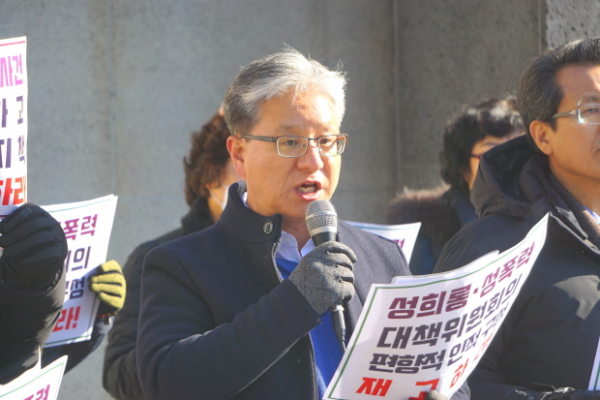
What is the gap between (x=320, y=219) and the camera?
196cm

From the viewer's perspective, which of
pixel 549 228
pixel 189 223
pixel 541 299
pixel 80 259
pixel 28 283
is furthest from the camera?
pixel 189 223

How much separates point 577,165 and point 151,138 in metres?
3.36

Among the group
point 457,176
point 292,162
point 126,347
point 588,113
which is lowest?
point 126,347

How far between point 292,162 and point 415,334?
639mm

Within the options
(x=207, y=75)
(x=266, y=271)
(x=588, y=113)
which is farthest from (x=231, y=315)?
(x=207, y=75)

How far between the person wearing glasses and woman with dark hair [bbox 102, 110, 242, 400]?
132cm

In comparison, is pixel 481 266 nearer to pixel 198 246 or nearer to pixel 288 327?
pixel 288 327

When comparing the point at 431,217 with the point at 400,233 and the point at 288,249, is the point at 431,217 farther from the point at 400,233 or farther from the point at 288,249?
the point at 288,249

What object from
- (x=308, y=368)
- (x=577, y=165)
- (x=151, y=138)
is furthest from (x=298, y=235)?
(x=151, y=138)

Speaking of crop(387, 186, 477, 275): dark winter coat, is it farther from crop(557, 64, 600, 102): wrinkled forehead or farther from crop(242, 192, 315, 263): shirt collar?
crop(242, 192, 315, 263): shirt collar

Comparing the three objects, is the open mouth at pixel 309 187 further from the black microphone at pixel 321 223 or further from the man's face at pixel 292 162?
the black microphone at pixel 321 223

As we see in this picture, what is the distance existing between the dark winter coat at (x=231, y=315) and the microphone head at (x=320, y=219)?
0.12 meters

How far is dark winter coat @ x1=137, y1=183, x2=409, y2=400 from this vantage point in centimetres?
178

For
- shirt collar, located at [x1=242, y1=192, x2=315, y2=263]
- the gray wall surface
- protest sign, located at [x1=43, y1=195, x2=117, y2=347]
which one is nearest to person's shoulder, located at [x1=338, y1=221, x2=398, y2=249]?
shirt collar, located at [x1=242, y1=192, x2=315, y2=263]
